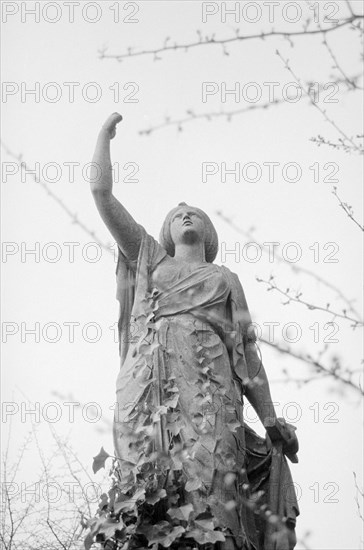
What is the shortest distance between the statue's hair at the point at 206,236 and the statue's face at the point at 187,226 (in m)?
0.05

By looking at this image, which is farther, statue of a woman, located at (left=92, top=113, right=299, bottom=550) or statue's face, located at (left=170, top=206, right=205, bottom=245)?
statue's face, located at (left=170, top=206, right=205, bottom=245)

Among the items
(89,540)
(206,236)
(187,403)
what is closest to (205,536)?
(89,540)

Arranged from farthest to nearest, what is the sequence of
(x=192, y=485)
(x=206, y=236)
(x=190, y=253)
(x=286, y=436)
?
(x=206, y=236) → (x=190, y=253) → (x=286, y=436) → (x=192, y=485)

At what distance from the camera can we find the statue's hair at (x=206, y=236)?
10242mm

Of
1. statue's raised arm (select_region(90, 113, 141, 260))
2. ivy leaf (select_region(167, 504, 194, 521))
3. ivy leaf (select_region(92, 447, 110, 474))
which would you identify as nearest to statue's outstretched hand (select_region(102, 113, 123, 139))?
statue's raised arm (select_region(90, 113, 141, 260))

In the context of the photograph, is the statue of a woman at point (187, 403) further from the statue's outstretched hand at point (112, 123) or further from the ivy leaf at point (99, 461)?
the ivy leaf at point (99, 461)

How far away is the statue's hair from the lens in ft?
33.6

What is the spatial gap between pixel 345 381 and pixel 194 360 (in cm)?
402

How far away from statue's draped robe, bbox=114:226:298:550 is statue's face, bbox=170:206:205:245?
0.64ft

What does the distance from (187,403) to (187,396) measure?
5cm

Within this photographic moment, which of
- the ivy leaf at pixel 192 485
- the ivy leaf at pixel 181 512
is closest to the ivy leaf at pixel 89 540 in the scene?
the ivy leaf at pixel 181 512

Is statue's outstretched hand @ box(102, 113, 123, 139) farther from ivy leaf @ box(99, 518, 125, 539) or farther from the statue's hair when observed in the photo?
ivy leaf @ box(99, 518, 125, 539)

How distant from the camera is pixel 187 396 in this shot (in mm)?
8914

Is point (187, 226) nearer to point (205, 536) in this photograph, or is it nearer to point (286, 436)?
point (286, 436)
